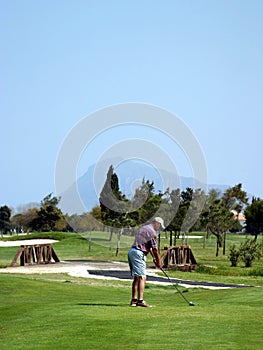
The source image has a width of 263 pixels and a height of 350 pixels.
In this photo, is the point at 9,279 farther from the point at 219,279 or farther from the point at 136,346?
the point at 136,346

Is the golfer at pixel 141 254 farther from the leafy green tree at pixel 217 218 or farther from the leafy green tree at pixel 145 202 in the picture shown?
the leafy green tree at pixel 217 218

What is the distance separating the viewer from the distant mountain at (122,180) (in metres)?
59.7

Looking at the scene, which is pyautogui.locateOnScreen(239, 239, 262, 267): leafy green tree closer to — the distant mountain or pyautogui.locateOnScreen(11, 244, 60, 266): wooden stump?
the distant mountain

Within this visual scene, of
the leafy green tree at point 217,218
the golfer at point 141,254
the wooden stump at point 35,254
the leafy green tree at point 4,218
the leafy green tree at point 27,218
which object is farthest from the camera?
the leafy green tree at point 4,218

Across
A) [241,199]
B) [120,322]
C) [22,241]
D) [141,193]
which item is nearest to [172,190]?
[141,193]

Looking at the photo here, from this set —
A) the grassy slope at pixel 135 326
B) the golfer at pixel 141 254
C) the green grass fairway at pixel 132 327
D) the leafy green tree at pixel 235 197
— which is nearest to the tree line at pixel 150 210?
the leafy green tree at pixel 235 197

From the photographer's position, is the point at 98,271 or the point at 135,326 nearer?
the point at 135,326

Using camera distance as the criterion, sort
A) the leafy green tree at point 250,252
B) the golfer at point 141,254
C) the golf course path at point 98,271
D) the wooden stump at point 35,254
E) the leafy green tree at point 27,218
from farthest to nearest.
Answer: the leafy green tree at point 27,218 < the leafy green tree at point 250,252 < the wooden stump at point 35,254 < the golf course path at point 98,271 < the golfer at point 141,254

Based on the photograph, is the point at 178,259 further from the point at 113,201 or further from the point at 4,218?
the point at 4,218

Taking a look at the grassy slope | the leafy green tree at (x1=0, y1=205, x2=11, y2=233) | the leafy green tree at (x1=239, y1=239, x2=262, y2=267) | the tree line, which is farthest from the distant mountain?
the leafy green tree at (x1=0, y1=205, x2=11, y2=233)

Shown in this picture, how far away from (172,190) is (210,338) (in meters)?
47.8

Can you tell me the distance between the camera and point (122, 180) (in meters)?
61.6

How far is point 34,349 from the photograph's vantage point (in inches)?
506

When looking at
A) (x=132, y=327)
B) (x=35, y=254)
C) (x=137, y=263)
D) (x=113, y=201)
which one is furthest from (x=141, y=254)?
(x=113, y=201)
